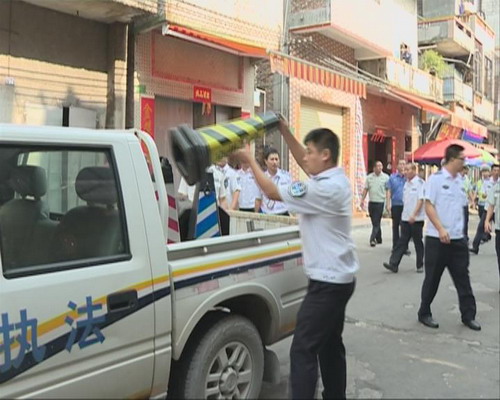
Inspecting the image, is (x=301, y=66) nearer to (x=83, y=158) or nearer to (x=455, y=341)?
(x=455, y=341)

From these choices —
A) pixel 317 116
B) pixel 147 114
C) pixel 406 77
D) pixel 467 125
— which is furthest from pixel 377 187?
pixel 467 125

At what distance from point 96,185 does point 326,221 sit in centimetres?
127

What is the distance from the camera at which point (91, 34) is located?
9906 millimetres

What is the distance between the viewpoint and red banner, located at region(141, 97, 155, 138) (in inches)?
414

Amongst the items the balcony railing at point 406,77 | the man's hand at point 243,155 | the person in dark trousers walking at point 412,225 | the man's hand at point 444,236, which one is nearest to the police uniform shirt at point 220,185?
the person in dark trousers walking at point 412,225

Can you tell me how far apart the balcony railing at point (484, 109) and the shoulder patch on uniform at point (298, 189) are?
28.6 meters

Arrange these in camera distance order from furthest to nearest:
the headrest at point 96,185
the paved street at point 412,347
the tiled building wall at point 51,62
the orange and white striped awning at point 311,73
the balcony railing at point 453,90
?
the balcony railing at point 453,90
the orange and white striped awning at point 311,73
the tiled building wall at point 51,62
the paved street at point 412,347
the headrest at point 96,185

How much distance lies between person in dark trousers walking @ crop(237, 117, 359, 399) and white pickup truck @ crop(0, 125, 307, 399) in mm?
347

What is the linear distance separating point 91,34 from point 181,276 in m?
8.32

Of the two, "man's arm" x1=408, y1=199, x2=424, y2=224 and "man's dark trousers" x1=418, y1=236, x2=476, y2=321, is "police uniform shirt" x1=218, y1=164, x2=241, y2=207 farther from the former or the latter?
"man's dark trousers" x1=418, y1=236, x2=476, y2=321

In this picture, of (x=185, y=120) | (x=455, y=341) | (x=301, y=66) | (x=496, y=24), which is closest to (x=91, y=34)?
(x=185, y=120)

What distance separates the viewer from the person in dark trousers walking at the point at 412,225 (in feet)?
27.2

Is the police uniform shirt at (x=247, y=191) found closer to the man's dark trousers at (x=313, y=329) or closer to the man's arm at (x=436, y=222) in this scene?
the man's arm at (x=436, y=222)

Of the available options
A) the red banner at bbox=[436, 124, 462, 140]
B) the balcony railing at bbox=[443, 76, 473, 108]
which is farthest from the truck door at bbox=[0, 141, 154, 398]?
the balcony railing at bbox=[443, 76, 473, 108]
